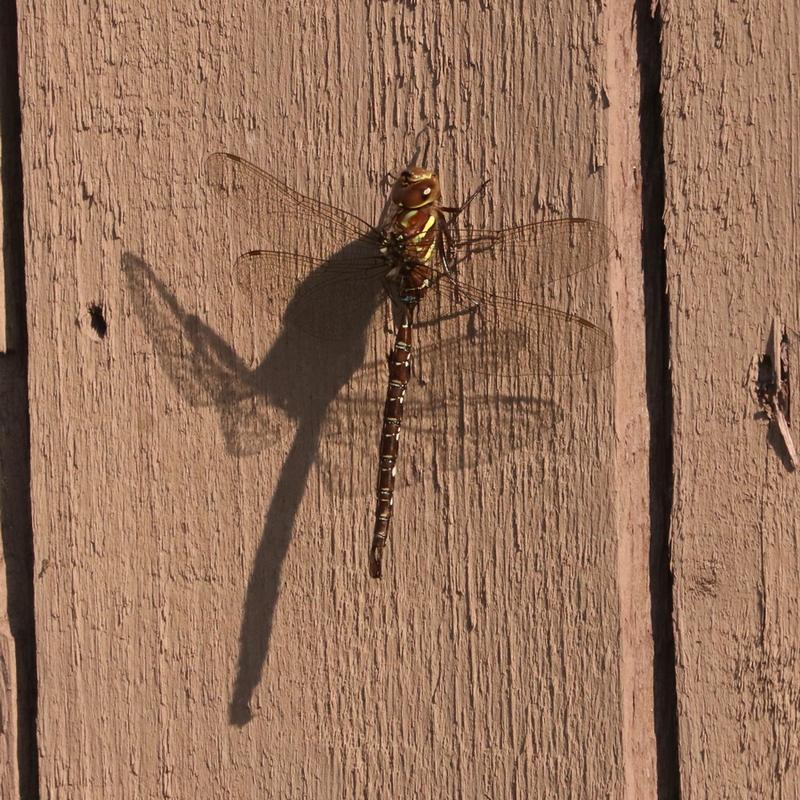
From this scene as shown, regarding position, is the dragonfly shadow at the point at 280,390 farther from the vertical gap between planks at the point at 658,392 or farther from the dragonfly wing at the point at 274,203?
the vertical gap between planks at the point at 658,392

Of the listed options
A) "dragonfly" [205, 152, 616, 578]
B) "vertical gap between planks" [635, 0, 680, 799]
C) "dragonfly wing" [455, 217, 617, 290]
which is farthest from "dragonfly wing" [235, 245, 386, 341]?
"vertical gap between planks" [635, 0, 680, 799]

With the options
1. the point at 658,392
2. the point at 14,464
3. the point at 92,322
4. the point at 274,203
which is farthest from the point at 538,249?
the point at 14,464

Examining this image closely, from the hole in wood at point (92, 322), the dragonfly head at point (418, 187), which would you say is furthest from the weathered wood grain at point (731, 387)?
the hole in wood at point (92, 322)

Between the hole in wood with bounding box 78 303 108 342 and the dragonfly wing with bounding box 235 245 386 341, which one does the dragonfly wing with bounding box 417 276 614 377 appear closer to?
the dragonfly wing with bounding box 235 245 386 341

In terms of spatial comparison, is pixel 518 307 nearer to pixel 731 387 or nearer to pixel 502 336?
pixel 502 336

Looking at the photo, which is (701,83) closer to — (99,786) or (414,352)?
(414,352)
